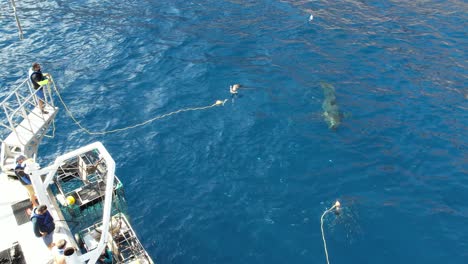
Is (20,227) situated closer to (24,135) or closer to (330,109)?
(24,135)

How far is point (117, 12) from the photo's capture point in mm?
39500

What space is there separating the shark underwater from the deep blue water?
459 millimetres

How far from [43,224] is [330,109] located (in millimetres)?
19550

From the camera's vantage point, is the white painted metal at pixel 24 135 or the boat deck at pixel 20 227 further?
the white painted metal at pixel 24 135

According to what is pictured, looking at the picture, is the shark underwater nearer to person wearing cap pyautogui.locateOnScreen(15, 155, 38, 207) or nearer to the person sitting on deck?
the person sitting on deck

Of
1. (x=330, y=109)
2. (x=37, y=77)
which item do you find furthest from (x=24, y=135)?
(x=330, y=109)

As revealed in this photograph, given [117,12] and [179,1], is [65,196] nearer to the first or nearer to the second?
[117,12]

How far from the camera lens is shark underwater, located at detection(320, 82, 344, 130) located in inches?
1044

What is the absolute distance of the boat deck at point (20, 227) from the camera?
15.2 m

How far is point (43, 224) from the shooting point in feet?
48.8

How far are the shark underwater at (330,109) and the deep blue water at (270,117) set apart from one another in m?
0.46

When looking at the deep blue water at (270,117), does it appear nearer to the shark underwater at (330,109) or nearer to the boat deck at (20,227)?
the shark underwater at (330,109)

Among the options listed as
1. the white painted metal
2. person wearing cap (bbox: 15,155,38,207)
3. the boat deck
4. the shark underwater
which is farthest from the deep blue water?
person wearing cap (bbox: 15,155,38,207)

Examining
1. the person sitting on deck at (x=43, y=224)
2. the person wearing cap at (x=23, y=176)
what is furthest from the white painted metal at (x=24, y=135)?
the person sitting on deck at (x=43, y=224)
